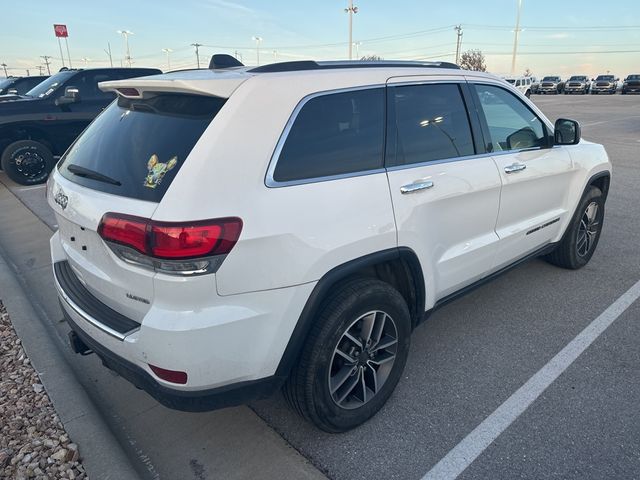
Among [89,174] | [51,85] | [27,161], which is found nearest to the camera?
[89,174]

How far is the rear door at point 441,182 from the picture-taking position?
2.59 meters

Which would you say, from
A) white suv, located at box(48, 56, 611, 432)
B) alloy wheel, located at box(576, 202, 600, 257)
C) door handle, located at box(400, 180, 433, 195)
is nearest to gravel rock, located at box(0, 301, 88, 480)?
white suv, located at box(48, 56, 611, 432)

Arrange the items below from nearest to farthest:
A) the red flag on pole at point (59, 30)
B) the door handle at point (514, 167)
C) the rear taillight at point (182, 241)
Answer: the rear taillight at point (182, 241)
the door handle at point (514, 167)
the red flag on pole at point (59, 30)

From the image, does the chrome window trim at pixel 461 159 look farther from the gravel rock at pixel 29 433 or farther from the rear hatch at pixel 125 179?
the gravel rock at pixel 29 433

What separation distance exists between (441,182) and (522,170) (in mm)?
1016

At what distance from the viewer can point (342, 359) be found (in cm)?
248

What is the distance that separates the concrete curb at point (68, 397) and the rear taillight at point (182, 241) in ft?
3.55

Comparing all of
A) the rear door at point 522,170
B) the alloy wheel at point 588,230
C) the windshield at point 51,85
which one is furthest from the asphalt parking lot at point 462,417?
the windshield at point 51,85

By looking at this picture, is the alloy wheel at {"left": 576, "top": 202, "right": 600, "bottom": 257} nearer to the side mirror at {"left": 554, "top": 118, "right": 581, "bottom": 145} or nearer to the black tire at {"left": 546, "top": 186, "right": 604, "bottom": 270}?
the black tire at {"left": 546, "top": 186, "right": 604, "bottom": 270}

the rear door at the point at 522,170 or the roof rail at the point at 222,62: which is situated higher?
the roof rail at the point at 222,62

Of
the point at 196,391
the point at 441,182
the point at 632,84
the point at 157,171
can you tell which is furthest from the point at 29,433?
the point at 632,84

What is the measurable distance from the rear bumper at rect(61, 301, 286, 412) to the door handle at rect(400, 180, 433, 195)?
44.7 inches

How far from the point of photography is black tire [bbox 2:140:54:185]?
325 inches

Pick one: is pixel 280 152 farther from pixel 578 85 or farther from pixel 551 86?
pixel 551 86
